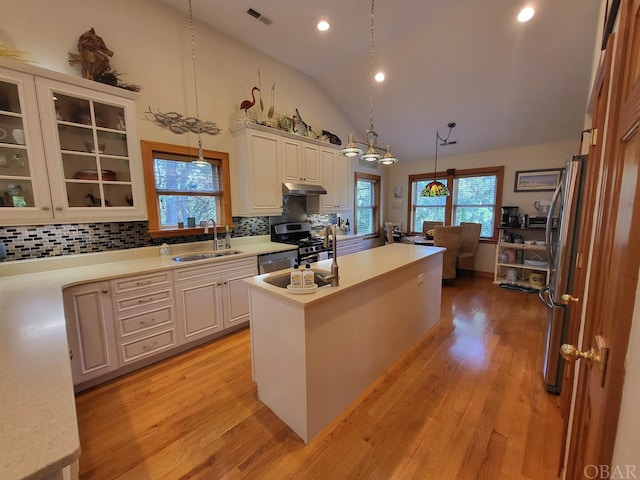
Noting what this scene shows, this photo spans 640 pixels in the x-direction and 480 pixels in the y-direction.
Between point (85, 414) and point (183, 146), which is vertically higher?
point (183, 146)

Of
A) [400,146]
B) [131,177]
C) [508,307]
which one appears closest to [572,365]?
[508,307]

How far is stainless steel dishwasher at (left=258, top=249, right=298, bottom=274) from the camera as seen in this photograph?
10.2ft

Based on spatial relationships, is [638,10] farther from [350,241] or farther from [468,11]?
[350,241]

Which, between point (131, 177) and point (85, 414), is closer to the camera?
point (85, 414)

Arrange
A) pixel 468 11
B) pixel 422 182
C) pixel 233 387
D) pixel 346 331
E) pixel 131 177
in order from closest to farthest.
Answer: pixel 346 331, pixel 233 387, pixel 131 177, pixel 468 11, pixel 422 182

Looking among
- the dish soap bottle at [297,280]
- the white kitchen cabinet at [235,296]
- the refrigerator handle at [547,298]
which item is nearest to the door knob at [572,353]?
the dish soap bottle at [297,280]

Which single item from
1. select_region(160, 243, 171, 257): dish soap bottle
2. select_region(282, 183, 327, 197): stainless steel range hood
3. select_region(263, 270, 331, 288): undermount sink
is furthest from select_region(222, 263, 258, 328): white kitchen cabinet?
select_region(282, 183, 327, 197): stainless steel range hood

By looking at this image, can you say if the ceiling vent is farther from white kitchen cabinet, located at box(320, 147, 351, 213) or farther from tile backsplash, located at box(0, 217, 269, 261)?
tile backsplash, located at box(0, 217, 269, 261)

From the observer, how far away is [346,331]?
1.83m

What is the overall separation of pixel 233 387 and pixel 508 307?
362 centimetres

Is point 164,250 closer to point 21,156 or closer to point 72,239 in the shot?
point 72,239

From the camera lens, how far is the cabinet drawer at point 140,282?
2156 millimetres

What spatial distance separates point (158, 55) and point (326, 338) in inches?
126

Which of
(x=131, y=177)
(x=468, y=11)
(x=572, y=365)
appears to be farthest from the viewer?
(x=468, y=11)
